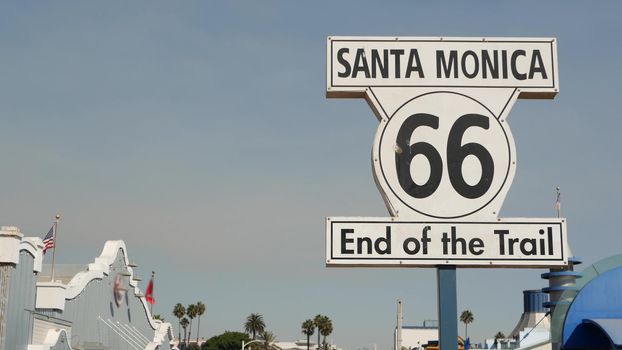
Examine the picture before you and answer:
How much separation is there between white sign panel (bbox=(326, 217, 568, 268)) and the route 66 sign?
13cm

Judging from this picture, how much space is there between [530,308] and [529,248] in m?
81.8

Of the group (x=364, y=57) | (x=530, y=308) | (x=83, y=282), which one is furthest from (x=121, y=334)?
(x=530, y=308)

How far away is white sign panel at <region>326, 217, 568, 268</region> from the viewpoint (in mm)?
7723

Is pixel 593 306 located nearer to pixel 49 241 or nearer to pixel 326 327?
pixel 49 241

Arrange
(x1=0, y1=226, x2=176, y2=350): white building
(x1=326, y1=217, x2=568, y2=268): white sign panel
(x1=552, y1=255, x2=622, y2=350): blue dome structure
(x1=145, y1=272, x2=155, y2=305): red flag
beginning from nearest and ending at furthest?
(x1=326, y1=217, x2=568, y2=268): white sign panel → (x1=0, y1=226, x2=176, y2=350): white building → (x1=552, y1=255, x2=622, y2=350): blue dome structure → (x1=145, y1=272, x2=155, y2=305): red flag

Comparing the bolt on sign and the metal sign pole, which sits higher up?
the bolt on sign


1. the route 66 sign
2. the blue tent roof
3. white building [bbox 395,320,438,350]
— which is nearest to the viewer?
the route 66 sign

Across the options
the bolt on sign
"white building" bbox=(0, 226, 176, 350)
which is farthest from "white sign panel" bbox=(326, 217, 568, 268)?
"white building" bbox=(0, 226, 176, 350)

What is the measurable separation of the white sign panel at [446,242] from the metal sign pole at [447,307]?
113mm

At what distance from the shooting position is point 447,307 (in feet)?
25.2

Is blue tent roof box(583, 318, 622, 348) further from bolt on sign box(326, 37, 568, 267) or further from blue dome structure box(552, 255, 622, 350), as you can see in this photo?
bolt on sign box(326, 37, 568, 267)

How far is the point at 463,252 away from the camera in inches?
306

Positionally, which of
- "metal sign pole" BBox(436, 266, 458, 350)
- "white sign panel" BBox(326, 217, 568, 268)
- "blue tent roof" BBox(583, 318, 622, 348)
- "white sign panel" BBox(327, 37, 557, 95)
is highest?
"white sign panel" BBox(327, 37, 557, 95)

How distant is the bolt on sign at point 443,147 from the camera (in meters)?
7.77
